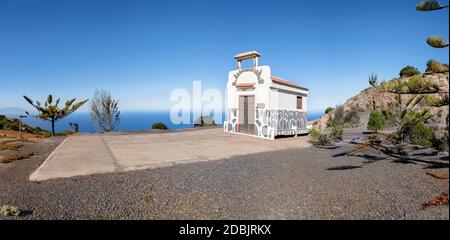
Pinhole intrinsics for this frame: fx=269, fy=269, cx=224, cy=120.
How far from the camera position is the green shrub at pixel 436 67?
5302mm

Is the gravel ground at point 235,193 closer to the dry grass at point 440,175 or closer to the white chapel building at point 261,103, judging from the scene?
the dry grass at point 440,175

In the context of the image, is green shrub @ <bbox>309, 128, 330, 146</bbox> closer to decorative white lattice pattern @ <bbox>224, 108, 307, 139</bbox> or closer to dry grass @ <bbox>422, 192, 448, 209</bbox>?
decorative white lattice pattern @ <bbox>224, 108, 307, 139</bbox>

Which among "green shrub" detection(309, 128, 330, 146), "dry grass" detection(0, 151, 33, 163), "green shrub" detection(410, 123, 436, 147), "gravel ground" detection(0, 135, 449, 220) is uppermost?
"green shrub" detection(410, 123, 436, 147)

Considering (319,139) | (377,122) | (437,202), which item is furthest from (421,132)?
(437,202)

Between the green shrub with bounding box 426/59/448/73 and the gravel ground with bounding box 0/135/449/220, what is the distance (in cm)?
221

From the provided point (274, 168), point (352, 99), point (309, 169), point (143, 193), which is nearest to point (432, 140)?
point (309, 169)

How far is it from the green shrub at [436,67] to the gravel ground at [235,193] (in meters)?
2.21

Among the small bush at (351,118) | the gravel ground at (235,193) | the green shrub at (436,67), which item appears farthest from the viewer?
the small bush at (351,118)

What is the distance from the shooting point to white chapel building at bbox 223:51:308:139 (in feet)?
45.1

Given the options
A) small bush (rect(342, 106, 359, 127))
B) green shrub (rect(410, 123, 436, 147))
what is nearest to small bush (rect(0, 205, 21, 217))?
green shrub (rect(410, 123, 436, 147))

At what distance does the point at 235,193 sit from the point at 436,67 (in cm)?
473

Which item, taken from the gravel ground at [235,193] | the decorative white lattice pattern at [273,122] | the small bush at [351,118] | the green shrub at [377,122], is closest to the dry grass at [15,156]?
the gravel ground at [235,193]

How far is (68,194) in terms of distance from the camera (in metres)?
4.60
